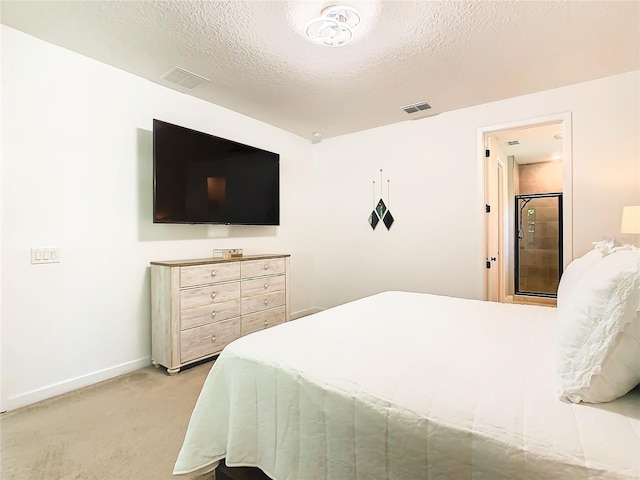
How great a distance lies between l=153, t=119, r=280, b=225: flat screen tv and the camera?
277cm

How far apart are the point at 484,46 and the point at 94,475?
347cm

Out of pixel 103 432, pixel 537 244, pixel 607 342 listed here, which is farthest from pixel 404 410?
pixel 537 244

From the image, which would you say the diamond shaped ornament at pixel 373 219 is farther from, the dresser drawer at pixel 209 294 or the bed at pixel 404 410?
the bed at pixel 404 410

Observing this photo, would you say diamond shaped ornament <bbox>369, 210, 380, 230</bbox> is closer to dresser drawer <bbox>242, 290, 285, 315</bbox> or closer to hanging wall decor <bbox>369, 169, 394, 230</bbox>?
hanging wall decor <bbox>369, 169, 394, 230</bbox>

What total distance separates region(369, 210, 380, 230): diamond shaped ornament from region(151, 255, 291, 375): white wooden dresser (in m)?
1.50

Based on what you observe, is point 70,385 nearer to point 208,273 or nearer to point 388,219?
point 208,273

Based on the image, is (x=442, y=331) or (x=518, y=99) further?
(x=518, y=99)

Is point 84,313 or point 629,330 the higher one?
point 629,330

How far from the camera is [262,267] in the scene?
339 centimetres

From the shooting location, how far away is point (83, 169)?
8.18 feet

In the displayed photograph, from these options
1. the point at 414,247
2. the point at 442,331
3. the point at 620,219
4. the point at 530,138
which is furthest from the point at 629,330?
the point at 530,138

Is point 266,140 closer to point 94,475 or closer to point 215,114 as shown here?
point 215,114

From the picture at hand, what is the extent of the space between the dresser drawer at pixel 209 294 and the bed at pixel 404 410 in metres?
1.35

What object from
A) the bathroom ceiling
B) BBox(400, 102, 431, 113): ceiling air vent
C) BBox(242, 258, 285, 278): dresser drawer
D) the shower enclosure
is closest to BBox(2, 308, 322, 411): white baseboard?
BBox(242, 258, 285, 278): dresser drawer
